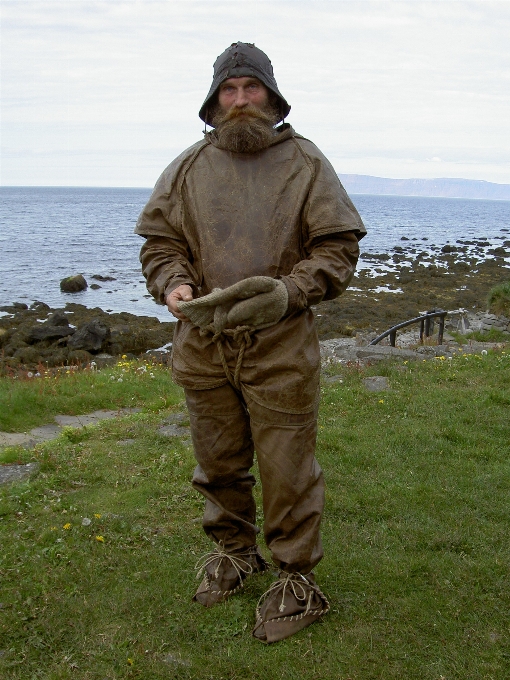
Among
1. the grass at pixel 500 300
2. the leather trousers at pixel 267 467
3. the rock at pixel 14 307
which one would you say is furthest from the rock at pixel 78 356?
the leather trousers at pixel 267 467

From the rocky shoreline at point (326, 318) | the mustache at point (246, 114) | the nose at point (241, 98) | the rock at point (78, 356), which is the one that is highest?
the nose at point (241, 98)

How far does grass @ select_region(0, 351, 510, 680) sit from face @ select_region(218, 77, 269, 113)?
8.81ft

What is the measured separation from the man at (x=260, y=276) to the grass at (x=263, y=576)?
296 millimetres

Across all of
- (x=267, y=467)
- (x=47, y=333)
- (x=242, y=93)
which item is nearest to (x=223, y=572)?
(x=267, y=467)

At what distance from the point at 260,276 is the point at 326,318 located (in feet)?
66.6

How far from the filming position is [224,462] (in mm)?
3703

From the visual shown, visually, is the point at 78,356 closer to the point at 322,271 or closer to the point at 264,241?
the point at 264,241

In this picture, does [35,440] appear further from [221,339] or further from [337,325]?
[337,325]

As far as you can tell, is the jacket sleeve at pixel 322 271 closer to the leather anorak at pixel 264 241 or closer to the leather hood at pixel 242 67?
the leather anorak at pixel 264 241

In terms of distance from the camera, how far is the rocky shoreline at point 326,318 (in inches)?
728

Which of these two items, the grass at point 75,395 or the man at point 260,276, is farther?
the grass at point 75,395

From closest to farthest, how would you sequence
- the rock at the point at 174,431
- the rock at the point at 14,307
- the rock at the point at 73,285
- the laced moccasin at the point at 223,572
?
the laced moccasin at the point at 223,572 < the rock at the point at 174,431 < the rock at the point at 14,307 < the rock at the point at 73,285

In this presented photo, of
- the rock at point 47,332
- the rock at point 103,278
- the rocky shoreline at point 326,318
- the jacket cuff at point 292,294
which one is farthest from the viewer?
the rock at point 103,278

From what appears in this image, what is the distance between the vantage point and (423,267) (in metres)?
38.0
